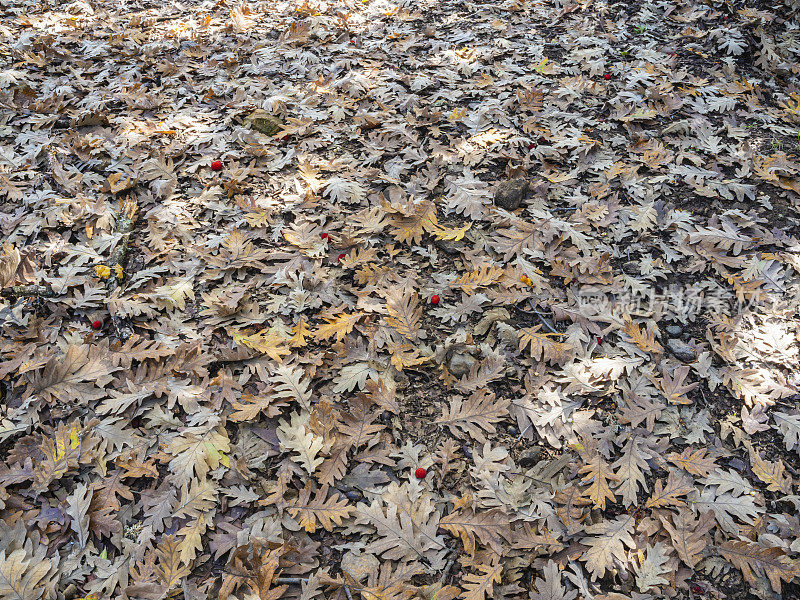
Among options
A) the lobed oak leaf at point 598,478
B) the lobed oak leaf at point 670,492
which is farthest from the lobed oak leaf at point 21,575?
the lobed oak leaf at point 670,492

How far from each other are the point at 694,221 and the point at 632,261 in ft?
2.34

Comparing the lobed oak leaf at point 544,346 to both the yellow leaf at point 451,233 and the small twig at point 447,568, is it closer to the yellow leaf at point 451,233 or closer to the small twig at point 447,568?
the yellow leaf at point 451,233

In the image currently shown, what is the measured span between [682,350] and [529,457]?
1295 mm

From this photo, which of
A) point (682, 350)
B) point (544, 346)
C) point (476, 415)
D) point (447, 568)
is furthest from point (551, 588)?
point (682, 350)

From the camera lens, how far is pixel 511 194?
3.71 meters

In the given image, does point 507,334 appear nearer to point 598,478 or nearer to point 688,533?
point 598,478

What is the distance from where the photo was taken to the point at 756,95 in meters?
4.67

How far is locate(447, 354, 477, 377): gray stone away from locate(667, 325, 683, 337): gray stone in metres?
1.35

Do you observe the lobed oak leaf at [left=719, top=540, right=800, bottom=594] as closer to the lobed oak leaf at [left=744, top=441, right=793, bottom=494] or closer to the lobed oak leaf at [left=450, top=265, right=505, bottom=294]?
the lobed oak leaf at [left=744, top=441, right=793, bottom=494]

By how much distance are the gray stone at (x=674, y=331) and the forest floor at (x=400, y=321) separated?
0.06ft

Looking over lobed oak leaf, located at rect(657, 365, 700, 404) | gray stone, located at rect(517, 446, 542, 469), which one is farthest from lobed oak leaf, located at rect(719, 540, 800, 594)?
gray stone, located at rect(517, 446, 542, 469)

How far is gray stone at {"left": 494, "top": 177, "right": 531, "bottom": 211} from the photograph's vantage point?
3713mm

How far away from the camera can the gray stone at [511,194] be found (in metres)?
3.71

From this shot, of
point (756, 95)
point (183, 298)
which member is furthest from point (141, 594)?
point (756, 95)
